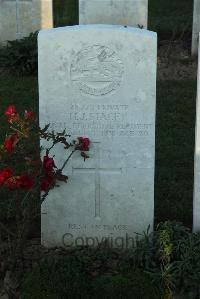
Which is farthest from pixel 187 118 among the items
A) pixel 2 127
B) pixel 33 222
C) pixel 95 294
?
pixel 95 294

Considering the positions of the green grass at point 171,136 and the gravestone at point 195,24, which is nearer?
the green grass at point 171,136

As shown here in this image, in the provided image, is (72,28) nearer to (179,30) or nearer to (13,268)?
(13,268)

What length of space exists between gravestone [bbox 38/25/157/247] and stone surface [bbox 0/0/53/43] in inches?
243

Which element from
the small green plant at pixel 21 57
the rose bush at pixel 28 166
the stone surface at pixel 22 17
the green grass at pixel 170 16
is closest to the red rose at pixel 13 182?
the rose bush at pixel 28 166

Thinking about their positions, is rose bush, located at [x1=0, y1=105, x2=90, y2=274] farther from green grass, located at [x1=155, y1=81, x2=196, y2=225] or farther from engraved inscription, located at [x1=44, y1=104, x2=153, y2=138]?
green grass, located at [x1=155, y1=81, x2=196, y2=225]

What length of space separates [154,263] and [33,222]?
1.30 metres

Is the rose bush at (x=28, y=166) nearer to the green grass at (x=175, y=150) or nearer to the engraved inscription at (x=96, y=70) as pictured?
the engraved inscription at (x=96, y=70)

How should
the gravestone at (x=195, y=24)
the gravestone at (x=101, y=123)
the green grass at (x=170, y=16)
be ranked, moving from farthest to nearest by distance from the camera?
the green grass at (x=170, y=16)
the gravestone at (x=195, y=24)
the gravestone at (x=101, y=123)

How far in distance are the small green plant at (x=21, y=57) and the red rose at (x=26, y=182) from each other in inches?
210

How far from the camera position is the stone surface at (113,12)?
9.90 meters

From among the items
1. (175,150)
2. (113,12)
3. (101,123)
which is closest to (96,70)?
(101,123)

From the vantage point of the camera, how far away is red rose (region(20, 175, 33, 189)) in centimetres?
457

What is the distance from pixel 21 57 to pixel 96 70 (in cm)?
526

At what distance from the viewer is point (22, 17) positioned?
35.8 ft
